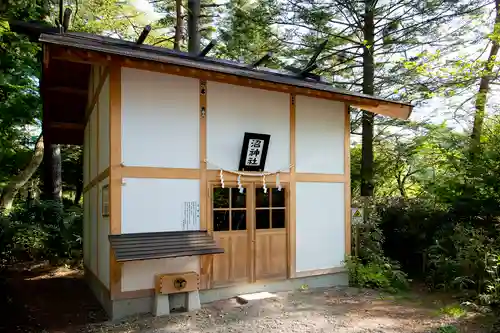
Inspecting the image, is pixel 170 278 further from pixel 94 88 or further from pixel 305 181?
pixel 94 88

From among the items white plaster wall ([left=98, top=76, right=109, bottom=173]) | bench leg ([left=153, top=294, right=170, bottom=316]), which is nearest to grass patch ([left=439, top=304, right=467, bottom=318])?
bench leg ([left=153, top=294, right=170, bottom=316])

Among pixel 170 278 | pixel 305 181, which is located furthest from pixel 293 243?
pixel 170 278

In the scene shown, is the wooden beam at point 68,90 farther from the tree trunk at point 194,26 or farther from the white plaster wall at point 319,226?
the white plaster wall at point 319,226

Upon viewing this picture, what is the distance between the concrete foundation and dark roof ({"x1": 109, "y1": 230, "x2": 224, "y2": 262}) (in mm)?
784

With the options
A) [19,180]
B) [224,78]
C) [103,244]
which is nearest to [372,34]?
[224,78]

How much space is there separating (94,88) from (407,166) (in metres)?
9.53

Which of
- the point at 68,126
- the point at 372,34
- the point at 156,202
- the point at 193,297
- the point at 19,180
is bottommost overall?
the point at 193,297

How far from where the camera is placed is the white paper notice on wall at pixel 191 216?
641cm

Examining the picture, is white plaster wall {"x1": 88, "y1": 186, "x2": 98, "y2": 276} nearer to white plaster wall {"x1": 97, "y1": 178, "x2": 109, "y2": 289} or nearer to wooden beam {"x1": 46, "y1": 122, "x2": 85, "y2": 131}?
white plaster wall {"x1": 97, "y1": 178, "x2": 109, "y2": 289}

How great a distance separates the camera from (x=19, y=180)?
12672mm

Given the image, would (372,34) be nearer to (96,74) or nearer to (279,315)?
(96,74)

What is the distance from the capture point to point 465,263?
7.01 metres

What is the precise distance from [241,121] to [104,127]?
2.30 metres

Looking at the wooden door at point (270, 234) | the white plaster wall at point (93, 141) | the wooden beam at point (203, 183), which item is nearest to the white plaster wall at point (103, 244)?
the white plaster wall at point (93, 141)
